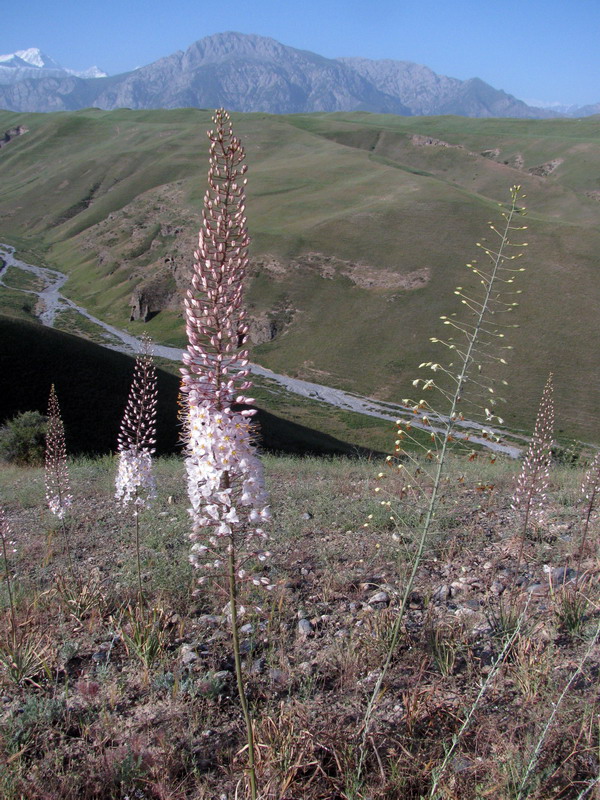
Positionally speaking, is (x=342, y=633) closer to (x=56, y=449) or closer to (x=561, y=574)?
(x=561, y=574)

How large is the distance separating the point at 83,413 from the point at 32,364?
6.34m

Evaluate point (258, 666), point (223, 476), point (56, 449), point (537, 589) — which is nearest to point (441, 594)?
point (537, 589)

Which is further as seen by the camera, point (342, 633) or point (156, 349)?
point (156, 349)

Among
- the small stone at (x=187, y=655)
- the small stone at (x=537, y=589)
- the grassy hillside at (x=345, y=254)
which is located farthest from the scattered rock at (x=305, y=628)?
the grassy hillside at (x=345, y=254)

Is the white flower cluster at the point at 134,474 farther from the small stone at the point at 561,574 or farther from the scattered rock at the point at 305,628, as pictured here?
the small stone at the point at 561,574

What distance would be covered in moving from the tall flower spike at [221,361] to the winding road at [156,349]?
33.1 meters

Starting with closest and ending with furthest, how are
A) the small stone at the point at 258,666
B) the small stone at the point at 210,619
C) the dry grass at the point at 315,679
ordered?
the dry grass at the point at 315,679 < the small stone at the point at 258,666 < the small stone at the point at 210,619

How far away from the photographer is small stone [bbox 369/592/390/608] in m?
5.93

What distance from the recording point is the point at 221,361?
3240 millimetres

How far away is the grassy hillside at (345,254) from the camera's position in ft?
241

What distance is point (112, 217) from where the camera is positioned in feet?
447

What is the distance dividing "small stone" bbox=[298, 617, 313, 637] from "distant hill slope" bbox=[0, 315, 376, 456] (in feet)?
77.5

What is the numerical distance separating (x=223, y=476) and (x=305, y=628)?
295 cm

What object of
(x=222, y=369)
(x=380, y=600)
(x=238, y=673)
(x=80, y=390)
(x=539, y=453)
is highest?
(x=222, y=369)
